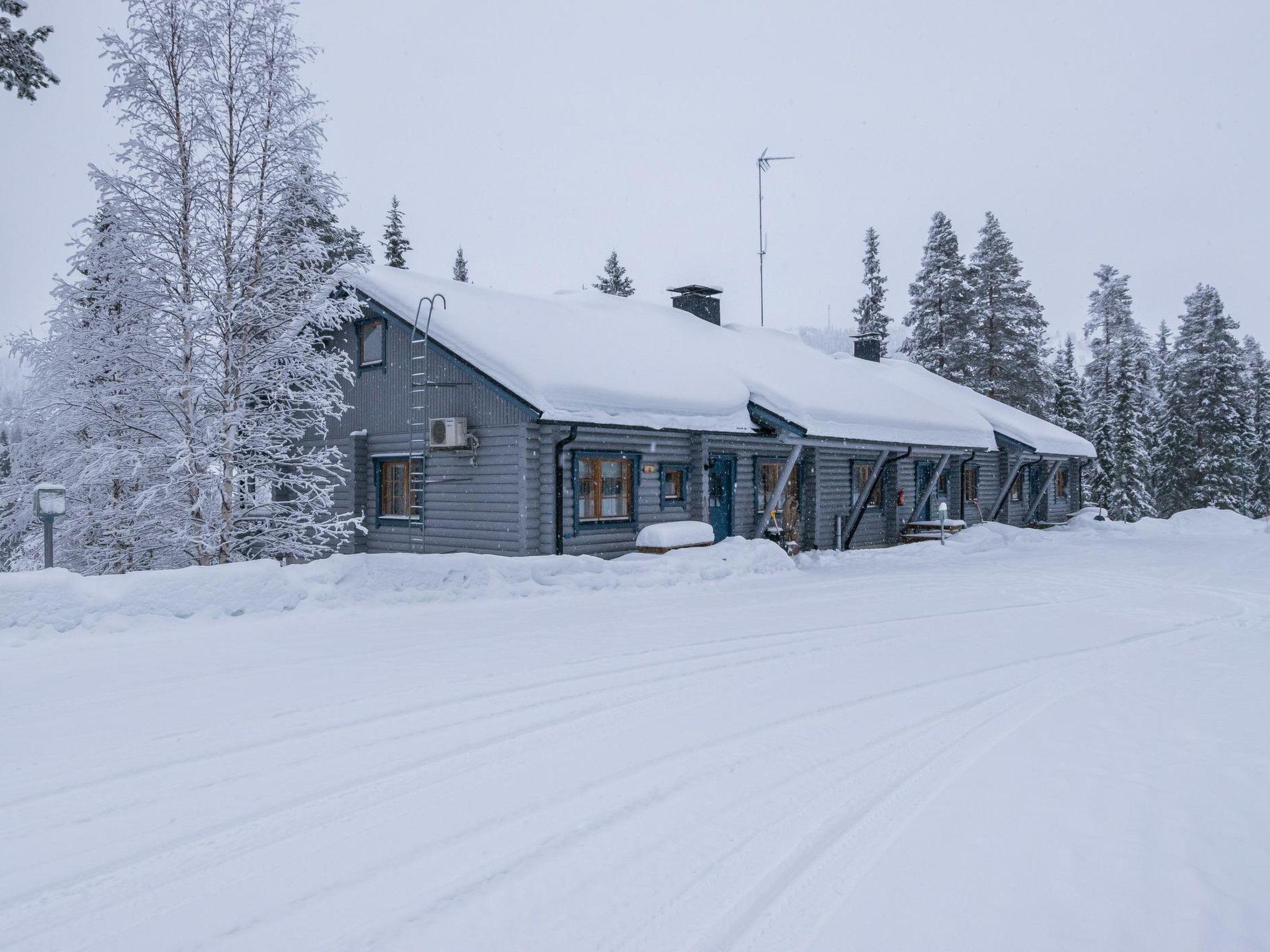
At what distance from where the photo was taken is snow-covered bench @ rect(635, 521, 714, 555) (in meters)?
15.1

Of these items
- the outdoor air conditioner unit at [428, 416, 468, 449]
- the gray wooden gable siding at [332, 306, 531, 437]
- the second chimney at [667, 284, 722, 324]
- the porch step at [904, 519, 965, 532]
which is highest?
the second chimney at [667, 284, 722, 324]

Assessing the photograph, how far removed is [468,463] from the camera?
15352mm

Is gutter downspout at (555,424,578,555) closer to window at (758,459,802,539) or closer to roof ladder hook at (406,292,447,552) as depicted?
roof ladder hook at (406,292,447,552)

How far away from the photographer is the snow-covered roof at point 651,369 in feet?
47.9

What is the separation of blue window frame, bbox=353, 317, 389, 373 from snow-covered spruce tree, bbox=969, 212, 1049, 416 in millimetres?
30499

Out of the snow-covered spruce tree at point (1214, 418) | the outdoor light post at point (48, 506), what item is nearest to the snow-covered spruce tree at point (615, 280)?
Answer: the snow-covered spruce tree at point (1214, 418)

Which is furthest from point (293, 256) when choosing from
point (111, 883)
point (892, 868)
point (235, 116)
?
point (892, 868)

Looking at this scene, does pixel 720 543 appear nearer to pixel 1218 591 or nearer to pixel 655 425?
pixel 655 425

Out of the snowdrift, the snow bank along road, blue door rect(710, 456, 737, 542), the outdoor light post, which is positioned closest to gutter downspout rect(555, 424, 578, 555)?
the snowdrift

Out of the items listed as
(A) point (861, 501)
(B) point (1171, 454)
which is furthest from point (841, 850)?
(B) point (1171, 454)

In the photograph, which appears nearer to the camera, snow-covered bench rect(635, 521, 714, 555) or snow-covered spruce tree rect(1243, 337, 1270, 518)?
snow-covered bench rect(635, 521, 714, 555)

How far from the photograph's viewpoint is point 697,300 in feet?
80.1

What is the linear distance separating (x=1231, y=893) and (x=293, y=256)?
13346mm

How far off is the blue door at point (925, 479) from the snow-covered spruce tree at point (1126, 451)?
73.4ft
